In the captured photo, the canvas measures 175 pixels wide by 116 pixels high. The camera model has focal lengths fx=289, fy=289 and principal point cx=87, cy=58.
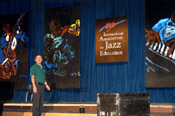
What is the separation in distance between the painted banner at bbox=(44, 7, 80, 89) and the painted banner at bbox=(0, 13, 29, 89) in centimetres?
77

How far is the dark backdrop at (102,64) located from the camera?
25.0 ft

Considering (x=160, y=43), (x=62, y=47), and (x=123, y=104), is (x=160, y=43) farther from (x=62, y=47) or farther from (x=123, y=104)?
(x=123, y=104)

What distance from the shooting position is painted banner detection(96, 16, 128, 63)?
25.9 ft

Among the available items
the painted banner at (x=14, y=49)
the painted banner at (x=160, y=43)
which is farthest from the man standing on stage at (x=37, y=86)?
the painted banner at (x=14, y=49)

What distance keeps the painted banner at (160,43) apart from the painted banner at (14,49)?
12.6 ft

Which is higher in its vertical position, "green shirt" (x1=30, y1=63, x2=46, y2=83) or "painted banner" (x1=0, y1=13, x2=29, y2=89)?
"painted banner" (x1=0, y1=13, x2=29, y2=89)

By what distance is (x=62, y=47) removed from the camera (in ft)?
28.4

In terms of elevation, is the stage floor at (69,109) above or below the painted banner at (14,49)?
below

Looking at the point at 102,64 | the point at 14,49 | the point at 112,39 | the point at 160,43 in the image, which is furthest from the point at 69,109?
the point at 160,43

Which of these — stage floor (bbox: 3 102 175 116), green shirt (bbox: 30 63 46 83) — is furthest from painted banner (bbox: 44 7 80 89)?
green shirt (bbox: 30 63 46 83)

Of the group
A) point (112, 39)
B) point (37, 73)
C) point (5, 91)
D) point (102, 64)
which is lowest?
point (5, 91)

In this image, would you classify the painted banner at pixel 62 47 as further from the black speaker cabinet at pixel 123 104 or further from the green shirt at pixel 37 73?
the black speaker cabinet at pixel 123 104

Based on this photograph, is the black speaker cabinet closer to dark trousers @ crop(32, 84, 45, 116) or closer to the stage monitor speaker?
dark trousers @ crop(32, 84, 45, 116)

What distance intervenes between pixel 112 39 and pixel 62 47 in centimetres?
157
